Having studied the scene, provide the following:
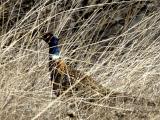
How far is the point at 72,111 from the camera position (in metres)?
3.17

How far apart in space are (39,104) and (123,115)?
59 centimetres

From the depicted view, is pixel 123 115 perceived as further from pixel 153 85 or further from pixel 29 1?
pixel 29 1

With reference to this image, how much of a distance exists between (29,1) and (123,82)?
10.3 ft

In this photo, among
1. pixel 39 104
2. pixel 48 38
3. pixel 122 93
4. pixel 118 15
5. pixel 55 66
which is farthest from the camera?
pixel 118 15

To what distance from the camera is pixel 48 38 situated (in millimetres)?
4305

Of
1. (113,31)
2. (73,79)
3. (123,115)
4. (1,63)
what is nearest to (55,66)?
(73,79)

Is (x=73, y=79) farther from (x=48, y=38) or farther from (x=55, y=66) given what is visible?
(x=48, y=38)

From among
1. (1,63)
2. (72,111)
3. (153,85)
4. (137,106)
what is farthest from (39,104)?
(153,85)

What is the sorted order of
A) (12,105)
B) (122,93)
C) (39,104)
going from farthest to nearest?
(122,93), (39,104), (12,105)

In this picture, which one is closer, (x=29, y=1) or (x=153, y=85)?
(x=153, y=85)

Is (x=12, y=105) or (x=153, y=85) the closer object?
(x=12, y=105)

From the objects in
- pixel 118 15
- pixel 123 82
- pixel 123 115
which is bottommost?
pixel 123 115

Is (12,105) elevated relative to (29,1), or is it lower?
lower

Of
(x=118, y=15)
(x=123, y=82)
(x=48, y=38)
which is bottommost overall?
(x=123, y=82)
